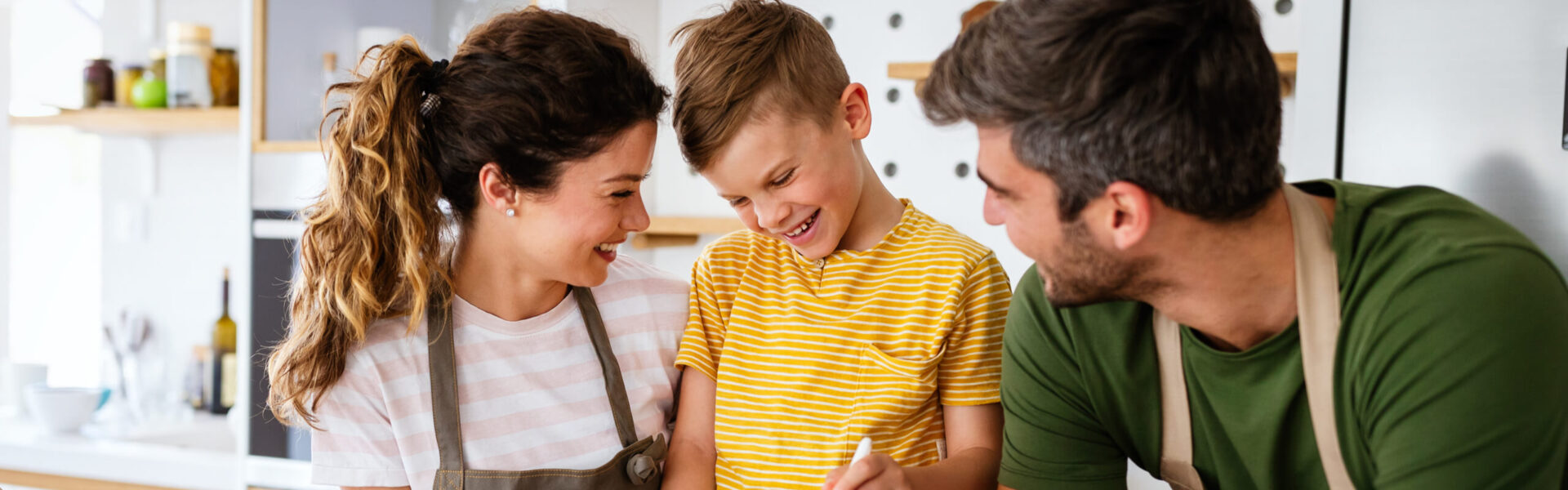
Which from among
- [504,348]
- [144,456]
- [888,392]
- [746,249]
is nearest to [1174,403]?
[888,392]

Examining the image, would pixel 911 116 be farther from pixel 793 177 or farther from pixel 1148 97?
pixel 1148 97

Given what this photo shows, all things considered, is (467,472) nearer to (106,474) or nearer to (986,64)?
(986,64)

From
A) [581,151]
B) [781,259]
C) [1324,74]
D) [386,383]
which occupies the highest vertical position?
[1324,74]

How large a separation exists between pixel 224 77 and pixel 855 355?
2.31 m

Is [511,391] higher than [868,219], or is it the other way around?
[868,219]

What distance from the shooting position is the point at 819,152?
49.1 inches

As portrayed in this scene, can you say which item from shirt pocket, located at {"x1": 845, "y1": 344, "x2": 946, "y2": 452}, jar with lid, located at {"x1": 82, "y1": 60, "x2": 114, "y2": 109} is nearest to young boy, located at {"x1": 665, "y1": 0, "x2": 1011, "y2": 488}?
shirt pocket, located at {"x1": 845, "y1": 344, "x2": 946, "y2": 452}

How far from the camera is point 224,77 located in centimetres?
293

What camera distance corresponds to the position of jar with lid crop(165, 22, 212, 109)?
284 cm

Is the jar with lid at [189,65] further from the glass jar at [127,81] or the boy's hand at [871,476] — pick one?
the boy's hand at [871,476]

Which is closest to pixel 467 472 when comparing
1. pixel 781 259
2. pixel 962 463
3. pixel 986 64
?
pixel 781 259

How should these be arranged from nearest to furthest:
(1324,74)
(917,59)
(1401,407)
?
(1401,407), (1324,74), (917,59)

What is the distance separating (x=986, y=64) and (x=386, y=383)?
0.76 m

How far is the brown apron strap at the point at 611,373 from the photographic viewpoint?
1384 mm
